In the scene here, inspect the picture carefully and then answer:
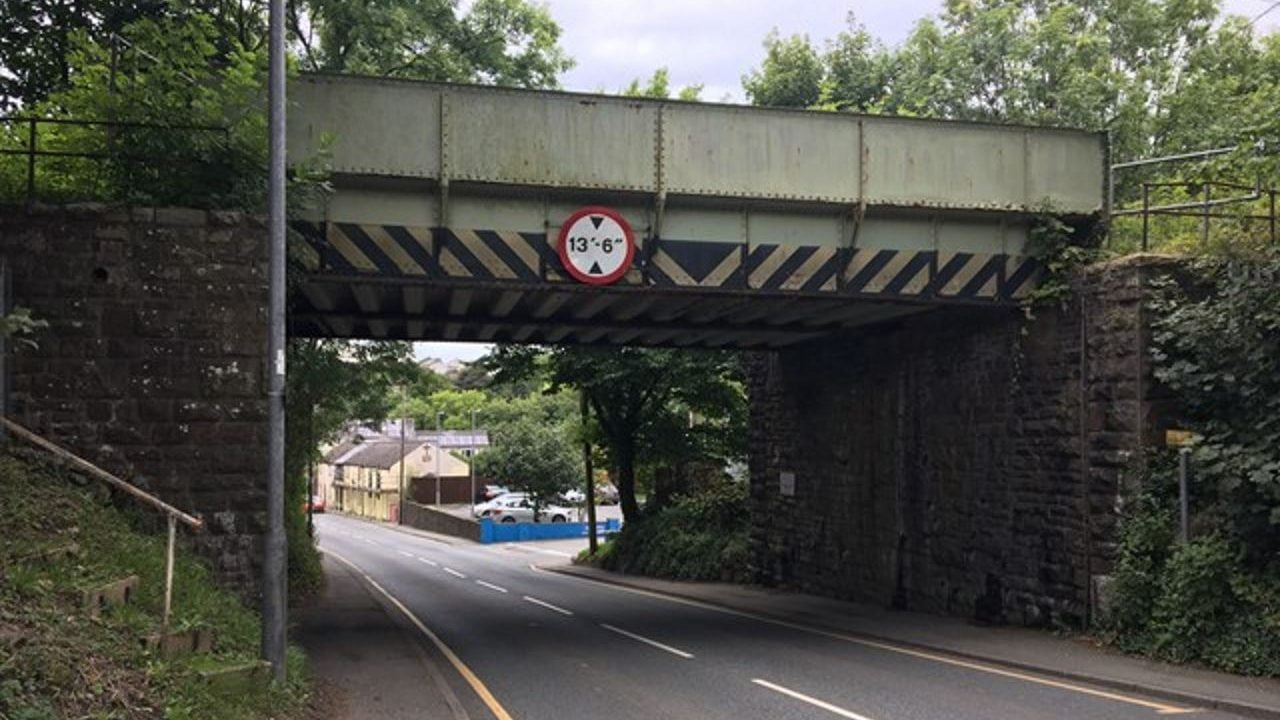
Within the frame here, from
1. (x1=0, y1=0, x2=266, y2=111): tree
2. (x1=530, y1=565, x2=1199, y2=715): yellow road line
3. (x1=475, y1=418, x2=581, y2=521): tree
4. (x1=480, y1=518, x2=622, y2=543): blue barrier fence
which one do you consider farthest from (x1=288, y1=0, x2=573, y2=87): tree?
(x1=475, y1=418, x2=581, y2=521): tree

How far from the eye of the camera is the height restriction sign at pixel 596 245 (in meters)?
14.2

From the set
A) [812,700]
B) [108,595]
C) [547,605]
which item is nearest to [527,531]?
[547,605]

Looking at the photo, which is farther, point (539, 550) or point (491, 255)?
point (539, 550)

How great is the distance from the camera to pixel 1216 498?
13.3 meters

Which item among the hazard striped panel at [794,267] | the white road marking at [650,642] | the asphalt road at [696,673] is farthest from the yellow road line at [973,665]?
the hazard striped panel at [794,267]

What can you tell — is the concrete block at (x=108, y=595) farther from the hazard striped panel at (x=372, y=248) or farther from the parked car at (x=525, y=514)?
the parked car at (x=525, y=514)

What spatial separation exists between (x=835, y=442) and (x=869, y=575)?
8.83ft

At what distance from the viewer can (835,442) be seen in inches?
844

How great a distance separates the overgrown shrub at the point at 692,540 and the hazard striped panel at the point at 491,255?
47.6 ft

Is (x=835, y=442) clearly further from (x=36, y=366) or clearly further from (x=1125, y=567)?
(x=36, y=366)

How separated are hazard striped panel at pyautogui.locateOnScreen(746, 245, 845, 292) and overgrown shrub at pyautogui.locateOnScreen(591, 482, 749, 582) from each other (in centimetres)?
1301

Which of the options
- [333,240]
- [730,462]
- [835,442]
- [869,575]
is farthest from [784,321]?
[730,462]

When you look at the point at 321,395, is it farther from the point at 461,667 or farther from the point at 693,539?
the point at 461,667

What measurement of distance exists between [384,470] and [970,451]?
83386 mm
